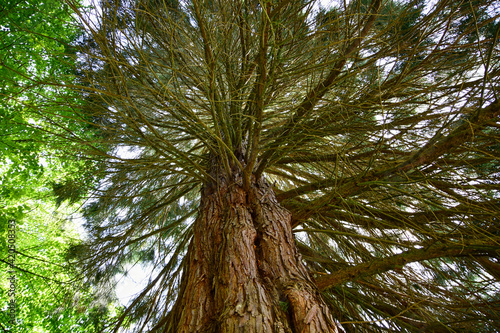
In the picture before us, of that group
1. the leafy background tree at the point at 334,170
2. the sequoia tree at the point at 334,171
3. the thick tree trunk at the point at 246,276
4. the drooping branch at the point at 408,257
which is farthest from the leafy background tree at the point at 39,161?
the drooping branch at the point at 408,257

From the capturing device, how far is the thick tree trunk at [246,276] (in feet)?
4.05

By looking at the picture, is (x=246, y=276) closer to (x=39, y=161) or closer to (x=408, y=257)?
(x=408, y=257)

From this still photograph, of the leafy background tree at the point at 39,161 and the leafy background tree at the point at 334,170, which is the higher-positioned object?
the leafy background tree at the point at 39,161

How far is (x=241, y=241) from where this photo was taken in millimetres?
1623

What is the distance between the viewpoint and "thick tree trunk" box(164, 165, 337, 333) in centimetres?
123

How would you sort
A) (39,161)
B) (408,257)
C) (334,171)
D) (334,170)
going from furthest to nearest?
1. (39,161)
2. (334,171)
3. (334,170)
4. (408,257)

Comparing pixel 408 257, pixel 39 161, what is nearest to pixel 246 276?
pixel 408 257

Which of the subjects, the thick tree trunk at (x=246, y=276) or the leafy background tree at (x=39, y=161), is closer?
the thick tree trunk at (x=246, y=276)

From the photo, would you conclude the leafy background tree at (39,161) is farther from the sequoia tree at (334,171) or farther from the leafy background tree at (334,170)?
the sequoia tree at (334,171)

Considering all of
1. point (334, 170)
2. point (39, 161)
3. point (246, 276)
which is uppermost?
point (39, 161)

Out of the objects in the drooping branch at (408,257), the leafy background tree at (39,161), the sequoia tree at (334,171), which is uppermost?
the leafy background tree at (39,161)

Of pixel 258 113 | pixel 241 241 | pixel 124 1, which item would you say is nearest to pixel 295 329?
pixel 241 241

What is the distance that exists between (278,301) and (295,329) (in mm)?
147

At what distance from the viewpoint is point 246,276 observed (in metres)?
Result: 1.43
